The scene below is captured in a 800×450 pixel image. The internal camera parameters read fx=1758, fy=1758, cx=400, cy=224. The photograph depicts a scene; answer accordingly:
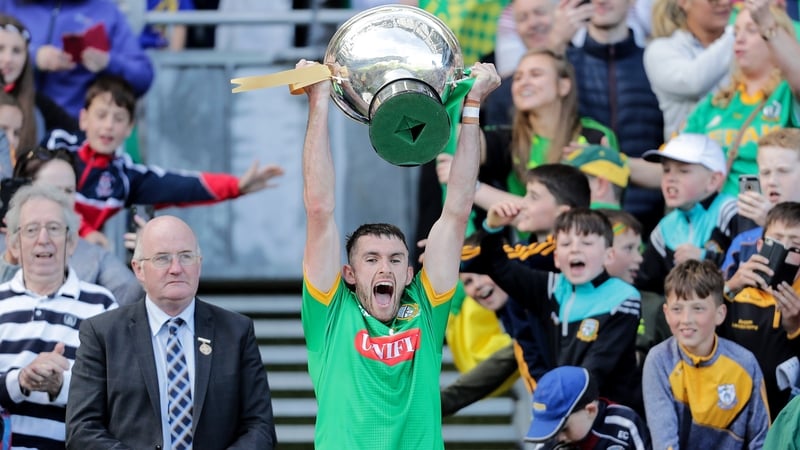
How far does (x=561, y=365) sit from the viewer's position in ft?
25.6

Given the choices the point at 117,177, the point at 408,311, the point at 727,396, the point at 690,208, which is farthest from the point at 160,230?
the point at 690,208

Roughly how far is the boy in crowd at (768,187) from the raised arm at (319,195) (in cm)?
228

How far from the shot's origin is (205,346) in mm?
6875

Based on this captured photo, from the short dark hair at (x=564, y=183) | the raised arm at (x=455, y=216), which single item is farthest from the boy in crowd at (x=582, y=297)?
the raised arm at (x=455, y=216)

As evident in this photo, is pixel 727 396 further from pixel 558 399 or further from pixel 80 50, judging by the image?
pixel 80 50

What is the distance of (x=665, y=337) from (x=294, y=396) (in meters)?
2.70

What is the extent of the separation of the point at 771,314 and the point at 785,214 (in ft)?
1.45

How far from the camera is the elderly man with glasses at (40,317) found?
23.7 ft

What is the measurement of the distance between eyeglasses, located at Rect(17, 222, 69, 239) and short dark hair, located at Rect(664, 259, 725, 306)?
2646mm

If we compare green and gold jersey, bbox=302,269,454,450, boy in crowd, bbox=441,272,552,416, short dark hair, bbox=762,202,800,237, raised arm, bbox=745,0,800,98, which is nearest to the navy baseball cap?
boy in crowd, bbox=441,272,552,416

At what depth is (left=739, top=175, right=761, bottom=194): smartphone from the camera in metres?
8.19

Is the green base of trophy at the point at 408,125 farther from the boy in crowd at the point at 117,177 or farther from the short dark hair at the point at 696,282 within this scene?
the boy in crowd at the point at 117,177

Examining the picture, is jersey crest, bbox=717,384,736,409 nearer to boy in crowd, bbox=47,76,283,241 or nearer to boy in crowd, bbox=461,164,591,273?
boy in crowd, bbox=461,164,591,273

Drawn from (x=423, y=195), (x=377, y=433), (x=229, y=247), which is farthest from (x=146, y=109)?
(x=377, y=433)
